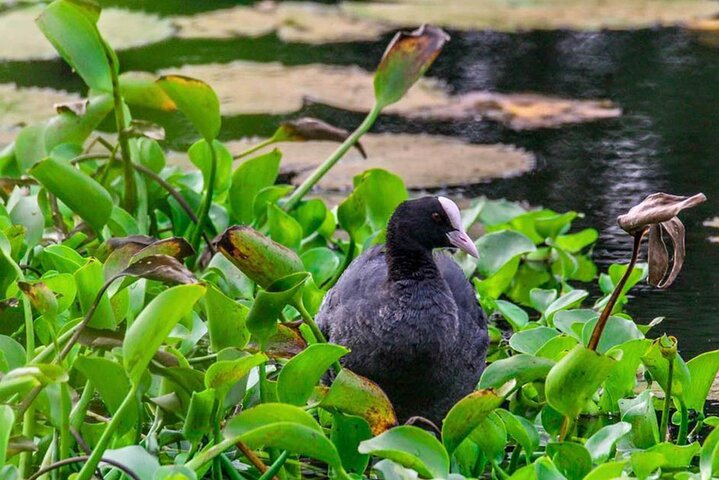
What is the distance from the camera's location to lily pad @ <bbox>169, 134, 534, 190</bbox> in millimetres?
4977

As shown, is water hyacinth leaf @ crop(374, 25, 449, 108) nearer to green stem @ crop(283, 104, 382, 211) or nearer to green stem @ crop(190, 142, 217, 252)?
green stem @ crop(283, 104, 382, 211)

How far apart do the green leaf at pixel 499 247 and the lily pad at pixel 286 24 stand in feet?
10.8

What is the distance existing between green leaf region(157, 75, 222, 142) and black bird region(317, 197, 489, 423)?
0.57m

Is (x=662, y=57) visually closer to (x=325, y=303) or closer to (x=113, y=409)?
(x=325, y=303)

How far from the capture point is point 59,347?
2.56 meters

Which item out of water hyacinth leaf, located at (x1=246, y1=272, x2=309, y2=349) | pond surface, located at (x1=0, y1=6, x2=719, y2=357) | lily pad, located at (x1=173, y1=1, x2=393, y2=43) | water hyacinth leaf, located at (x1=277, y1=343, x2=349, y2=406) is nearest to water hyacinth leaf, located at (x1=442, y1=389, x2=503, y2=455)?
water hyacinth leaf, located at (x1=277, y1=343, x2=349, y2=406)

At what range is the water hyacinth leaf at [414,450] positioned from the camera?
2.34 meters

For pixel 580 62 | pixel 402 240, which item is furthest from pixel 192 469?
pixel 580 62

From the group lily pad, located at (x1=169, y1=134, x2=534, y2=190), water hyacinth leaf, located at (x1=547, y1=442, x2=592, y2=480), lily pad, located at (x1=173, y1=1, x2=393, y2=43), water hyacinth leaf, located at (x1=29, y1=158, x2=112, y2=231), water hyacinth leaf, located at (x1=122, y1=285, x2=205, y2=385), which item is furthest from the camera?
lily pad, located at (x1=173, y1=1, x2=393, y2=43)

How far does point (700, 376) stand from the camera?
2893 mm

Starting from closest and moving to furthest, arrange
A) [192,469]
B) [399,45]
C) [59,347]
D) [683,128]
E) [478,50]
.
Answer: [192,469] < [59,347] < [399,45] < [683,128] < [478,50]

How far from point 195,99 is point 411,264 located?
704 millimetres

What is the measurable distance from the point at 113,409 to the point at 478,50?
4673 mm

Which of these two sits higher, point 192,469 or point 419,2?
point 192,469
